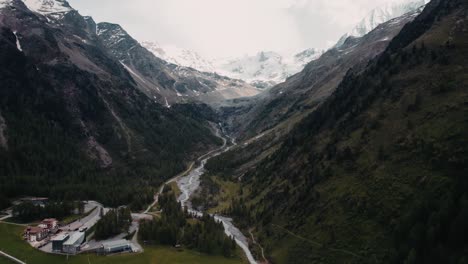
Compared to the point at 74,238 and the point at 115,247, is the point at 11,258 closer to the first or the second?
the point at 74,238

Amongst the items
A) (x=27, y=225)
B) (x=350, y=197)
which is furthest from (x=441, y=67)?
(x=27, y=225)

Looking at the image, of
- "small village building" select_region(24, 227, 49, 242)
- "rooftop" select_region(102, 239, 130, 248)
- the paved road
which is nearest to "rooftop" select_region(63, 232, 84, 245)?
"rooftop" select_region(102, 239, 130, 248)

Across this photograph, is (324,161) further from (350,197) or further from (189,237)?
(189,237)

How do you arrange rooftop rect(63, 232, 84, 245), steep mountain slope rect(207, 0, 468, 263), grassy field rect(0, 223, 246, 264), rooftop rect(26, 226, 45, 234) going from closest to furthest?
steep mountain slope rect(207, 0, 468, 263) < grassy field rect(0, 223, 246, 264) < rooftop rect(63, 232, 84, 245) < rooftop rect(26, 226, 45, 234)

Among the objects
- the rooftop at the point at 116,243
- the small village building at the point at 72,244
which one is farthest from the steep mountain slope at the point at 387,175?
the small village building at the point at 72,244

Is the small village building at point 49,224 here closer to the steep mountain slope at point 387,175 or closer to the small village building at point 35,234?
the small village building at point 35,234

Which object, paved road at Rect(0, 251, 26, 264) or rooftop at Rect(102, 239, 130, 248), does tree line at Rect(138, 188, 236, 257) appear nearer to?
rooftop at Rect(102, 239, 130, 248)

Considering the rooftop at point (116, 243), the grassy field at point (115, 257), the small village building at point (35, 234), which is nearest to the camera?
the grassy field at point (115, 257)
